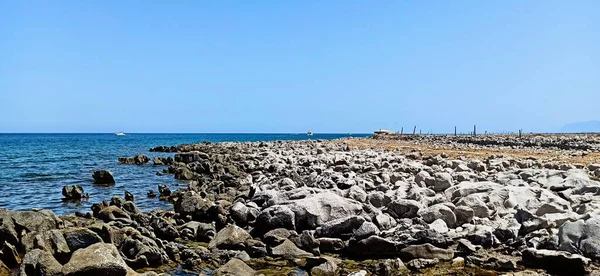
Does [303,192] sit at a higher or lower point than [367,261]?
higher

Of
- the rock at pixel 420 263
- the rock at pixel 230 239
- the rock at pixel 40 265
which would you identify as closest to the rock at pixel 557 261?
the rock at pixel 420 263

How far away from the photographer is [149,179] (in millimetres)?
22609

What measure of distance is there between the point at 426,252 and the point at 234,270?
314 centimetres

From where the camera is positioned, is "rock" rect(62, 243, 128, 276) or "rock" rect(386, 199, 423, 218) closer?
"rock" rect(62, 243, 128, 276)

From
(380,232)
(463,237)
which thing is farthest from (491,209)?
(380,232)

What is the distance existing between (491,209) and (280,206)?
4.42 m

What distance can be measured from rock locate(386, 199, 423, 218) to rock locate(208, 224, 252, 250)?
313cm

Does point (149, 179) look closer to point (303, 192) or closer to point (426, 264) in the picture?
point (303, 192)

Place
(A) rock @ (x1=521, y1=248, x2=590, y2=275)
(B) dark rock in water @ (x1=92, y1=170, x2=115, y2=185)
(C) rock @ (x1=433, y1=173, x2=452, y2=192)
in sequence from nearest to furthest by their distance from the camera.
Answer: (A) rock @ (x1=521, y1=248, x2=590, y2=275)
(C) rock @ (x1=433, y1=173, x2=452, y2=192)
(B) dark rock in water @ (x1=92, y1=170, x2=115, y2=185)

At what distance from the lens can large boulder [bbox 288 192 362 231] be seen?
Answer: 9414mm

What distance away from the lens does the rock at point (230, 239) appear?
8.32 metres

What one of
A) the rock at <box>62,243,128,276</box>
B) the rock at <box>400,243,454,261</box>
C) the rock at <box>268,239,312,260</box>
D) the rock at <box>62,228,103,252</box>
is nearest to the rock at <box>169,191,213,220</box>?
the rock at <box>268,239,312,260</box>

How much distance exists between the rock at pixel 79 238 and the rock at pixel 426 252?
4954 mm

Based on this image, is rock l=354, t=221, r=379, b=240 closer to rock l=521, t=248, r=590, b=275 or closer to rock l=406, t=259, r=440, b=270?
rock l=406, t=259, r=440, b=270
